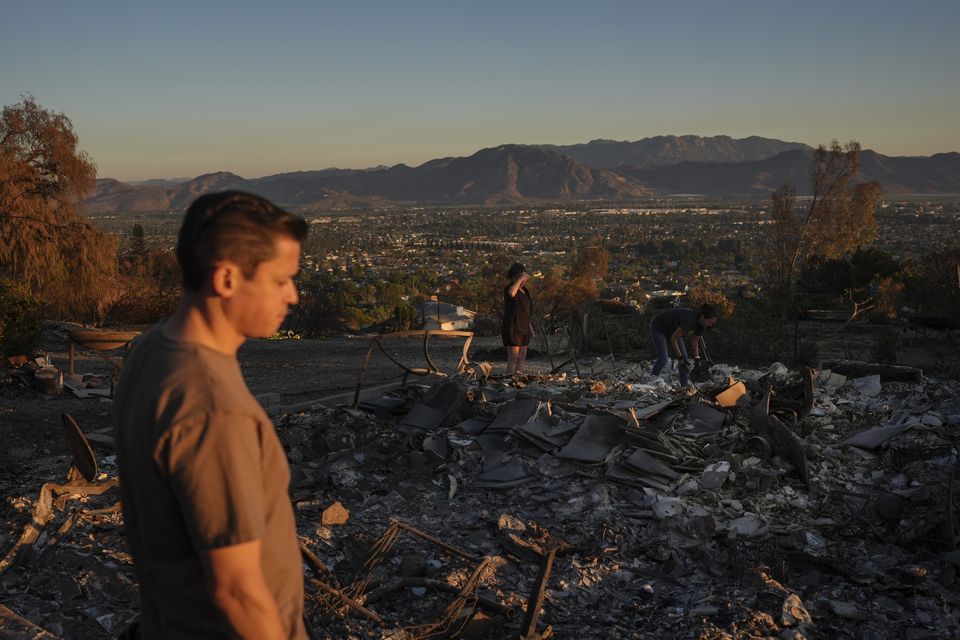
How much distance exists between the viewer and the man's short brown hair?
66.4 inches

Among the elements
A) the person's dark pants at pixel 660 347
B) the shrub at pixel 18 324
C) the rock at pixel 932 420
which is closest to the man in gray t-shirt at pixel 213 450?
the rock at pixel 932 420

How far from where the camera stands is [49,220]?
63.2 feet

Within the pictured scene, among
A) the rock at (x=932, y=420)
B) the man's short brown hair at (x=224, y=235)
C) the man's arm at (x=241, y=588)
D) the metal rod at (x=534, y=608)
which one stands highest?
the man's short brown hair at (x=224, y=235)

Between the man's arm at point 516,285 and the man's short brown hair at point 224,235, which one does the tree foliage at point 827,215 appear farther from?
the man's short brown hair at point 224,235

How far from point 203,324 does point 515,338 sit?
29.5 feet

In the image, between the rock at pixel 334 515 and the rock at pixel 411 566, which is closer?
the rock at pixel 411 566

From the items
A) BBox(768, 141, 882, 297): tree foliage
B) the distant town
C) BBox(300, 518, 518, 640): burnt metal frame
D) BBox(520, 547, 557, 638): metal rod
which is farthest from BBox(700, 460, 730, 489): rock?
BBox(768, 141, 882, 297): tree foliage

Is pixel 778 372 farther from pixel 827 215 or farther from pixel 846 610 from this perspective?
pixel 827 215

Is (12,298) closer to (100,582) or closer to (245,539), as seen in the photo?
(100,582)

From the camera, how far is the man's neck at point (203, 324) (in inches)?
66.0

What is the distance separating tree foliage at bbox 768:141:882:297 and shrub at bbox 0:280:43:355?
24994 mm

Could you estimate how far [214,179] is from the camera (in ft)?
614

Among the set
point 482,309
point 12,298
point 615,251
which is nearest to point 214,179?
point 615,251

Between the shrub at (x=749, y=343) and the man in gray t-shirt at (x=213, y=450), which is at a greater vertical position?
the man in gray t-shirt at (x=213, y=450)
